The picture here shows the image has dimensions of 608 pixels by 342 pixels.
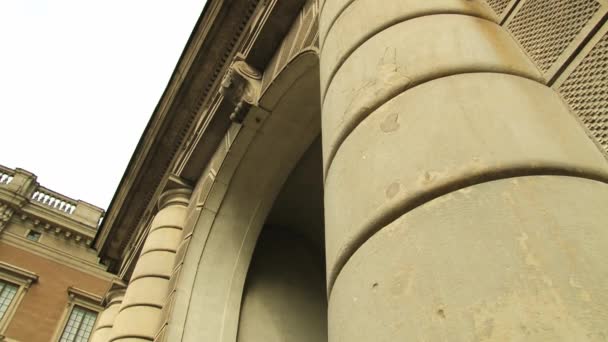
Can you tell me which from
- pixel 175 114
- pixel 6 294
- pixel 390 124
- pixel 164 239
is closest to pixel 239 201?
pixel 164 239

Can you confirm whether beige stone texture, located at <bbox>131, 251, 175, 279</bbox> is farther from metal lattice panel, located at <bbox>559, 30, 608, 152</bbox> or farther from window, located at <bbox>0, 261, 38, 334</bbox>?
window, located at <bbox>0, 261, 38, 334</bbox>

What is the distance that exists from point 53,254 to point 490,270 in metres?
25.8

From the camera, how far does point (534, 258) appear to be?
1330 millimetres

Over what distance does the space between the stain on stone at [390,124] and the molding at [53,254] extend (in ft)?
77.7

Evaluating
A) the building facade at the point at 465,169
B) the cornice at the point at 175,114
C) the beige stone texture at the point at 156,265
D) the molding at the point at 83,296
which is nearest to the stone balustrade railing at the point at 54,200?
the molding at the point at 83,296

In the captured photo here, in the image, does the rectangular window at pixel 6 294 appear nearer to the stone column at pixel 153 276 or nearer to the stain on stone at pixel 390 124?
the stone column at pixel 153 276

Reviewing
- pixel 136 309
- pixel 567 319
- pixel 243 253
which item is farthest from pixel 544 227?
pixel 136 309

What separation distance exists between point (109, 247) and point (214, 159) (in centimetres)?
497

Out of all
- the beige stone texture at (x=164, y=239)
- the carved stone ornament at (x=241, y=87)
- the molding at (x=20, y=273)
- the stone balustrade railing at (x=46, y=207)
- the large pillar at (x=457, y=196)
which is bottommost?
the large pillar at (x=457, y=196)

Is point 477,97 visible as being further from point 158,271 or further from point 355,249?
point 158,271

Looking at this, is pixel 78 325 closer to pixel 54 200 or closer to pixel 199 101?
pixel 54 200

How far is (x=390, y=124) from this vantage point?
201 cm

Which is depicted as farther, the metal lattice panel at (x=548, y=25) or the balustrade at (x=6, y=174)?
the balustrade at (x=6, y=174)

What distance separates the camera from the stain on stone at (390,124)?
1.98m
